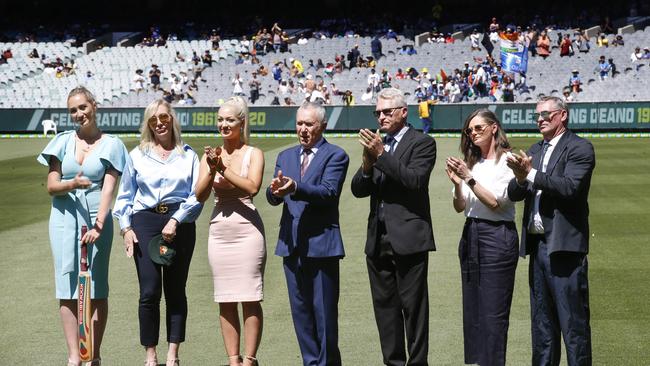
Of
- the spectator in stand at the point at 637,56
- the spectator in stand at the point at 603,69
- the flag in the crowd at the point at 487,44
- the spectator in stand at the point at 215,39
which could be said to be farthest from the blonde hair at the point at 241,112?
the spectator in stand at the point at 215,39

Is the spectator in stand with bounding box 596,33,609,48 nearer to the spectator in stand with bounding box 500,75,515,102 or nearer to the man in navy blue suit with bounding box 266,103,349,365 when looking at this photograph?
the spectator in stand with bounding box 500,75,515,102

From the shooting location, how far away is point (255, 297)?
7.19 metres

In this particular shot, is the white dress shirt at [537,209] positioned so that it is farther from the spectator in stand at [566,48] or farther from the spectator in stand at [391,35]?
the spectator in stand at [391,35]

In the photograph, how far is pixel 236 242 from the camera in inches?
285

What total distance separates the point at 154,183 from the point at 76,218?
0.64m

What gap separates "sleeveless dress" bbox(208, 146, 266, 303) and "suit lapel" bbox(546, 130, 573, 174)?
7.04 ft

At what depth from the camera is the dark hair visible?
7156mm

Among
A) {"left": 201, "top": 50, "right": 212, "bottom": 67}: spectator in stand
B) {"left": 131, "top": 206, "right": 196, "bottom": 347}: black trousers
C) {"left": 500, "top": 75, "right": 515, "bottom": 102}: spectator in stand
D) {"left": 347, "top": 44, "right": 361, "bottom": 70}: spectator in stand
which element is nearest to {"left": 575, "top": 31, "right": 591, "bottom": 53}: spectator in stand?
{"left": 500, "top": 75, "right": 515, "bottom": 102}: spectator in stand

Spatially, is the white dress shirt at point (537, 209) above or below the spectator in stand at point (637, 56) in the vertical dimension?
below

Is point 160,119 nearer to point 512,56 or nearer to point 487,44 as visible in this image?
point 512,56

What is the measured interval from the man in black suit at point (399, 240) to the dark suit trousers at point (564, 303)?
0.82 m

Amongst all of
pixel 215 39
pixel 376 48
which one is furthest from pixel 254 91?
pixel 215 39

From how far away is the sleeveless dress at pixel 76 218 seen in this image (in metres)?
7.32

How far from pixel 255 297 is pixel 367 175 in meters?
1.21
